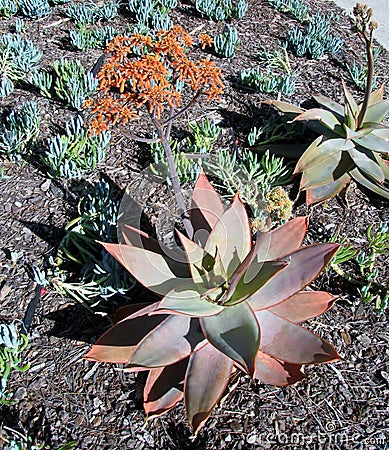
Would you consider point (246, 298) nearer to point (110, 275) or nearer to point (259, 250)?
point (259, 250)

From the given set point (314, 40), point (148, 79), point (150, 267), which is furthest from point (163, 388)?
point (314, 40)

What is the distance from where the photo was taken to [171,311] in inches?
65.7

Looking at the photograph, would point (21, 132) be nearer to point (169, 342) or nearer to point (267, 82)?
point (267, 82)

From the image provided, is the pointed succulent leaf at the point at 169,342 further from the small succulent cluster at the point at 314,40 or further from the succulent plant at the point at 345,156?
the small succulent cluster at the point at 314,40

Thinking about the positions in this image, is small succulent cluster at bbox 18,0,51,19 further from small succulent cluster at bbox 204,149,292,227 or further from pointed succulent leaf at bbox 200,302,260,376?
pointed succulent leaf at bbox 200,302,260,376

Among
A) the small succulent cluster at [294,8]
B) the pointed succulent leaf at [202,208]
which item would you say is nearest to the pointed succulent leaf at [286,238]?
the pointed succulent leaf at [202,208]

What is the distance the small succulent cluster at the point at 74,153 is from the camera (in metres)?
2.79

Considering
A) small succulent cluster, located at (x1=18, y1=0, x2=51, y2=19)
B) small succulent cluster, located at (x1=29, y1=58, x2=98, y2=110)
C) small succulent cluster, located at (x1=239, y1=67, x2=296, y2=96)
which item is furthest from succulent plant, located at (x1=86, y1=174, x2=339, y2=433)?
small succulent cluster, located at (x1=18, y1=0, x2=51, y2=19)

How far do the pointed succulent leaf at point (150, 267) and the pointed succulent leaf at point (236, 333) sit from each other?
249mm

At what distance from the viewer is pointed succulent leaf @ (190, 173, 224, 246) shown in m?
2.14

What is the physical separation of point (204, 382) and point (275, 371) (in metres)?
0.30

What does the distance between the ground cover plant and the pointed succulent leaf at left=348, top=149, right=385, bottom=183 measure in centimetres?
1

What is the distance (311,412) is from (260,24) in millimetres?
3439

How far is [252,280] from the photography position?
1.82 m
